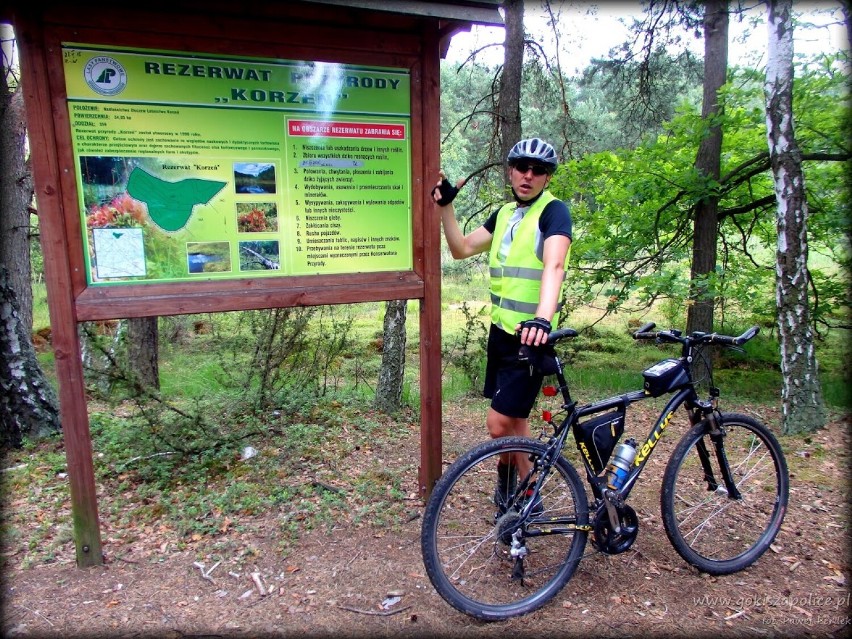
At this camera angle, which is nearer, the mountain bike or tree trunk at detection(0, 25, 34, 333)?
the mountain bike

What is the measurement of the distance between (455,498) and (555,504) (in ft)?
3.52

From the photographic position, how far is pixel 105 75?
2.93 m

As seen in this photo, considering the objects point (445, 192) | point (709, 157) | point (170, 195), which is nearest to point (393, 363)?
point (445, 192)

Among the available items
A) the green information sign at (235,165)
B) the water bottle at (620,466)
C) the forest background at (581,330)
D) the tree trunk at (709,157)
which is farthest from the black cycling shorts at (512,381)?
the tree trunk at (709,157)

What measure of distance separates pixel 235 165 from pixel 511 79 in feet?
19.9

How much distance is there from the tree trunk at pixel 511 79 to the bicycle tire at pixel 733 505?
17.5 feet

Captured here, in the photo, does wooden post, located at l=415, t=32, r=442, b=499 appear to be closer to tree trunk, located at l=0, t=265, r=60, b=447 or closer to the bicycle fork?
the bicycle fork

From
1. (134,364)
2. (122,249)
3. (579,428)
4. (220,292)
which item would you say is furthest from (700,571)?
(134,364)

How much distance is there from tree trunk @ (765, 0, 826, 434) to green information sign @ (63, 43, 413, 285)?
347cm

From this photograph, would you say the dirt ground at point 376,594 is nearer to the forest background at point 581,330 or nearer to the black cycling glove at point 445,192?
the forest background at point 581,330

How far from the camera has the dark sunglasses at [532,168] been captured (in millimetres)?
3016

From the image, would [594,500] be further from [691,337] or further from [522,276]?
[522,276]

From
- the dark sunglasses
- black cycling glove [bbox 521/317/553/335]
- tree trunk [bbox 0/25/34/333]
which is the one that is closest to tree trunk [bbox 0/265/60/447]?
tree trunk [bbox 0/25/34/333]

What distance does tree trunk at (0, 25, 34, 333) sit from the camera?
5.41 meters
